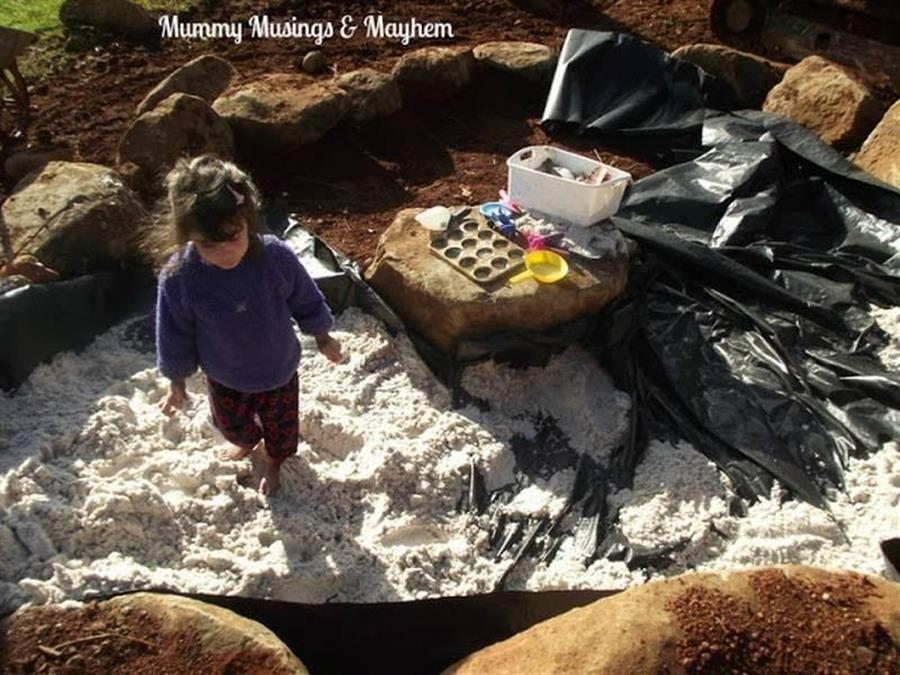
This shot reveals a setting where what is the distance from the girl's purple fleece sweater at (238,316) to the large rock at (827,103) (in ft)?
10.9

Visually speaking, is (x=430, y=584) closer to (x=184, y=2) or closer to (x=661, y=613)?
(x=661, y=613)

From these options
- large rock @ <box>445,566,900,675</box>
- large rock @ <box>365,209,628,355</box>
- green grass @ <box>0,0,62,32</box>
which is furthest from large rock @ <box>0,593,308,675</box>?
green grass @ <box>0,0,62,32</box>

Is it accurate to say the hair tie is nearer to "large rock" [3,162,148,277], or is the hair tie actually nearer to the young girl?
the young girl

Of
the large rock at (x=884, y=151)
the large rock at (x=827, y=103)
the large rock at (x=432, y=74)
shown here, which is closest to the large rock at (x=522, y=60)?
the large rock at (x=432, y=74)

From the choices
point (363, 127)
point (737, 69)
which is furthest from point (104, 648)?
point (737, 69)

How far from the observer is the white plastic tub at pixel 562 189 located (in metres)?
3.28

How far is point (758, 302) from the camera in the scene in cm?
354

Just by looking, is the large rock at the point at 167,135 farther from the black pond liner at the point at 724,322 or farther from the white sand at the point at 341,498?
the white sand at the point at 341,498

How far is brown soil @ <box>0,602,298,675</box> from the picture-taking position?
6.16 ft

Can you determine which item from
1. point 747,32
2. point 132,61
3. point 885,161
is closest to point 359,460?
point 885,161

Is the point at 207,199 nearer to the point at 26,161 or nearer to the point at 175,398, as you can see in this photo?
the point at 175,398

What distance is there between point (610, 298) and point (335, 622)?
1.69 metres

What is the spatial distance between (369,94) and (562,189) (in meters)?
1.75

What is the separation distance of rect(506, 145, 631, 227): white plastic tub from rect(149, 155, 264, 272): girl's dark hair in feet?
5.04
